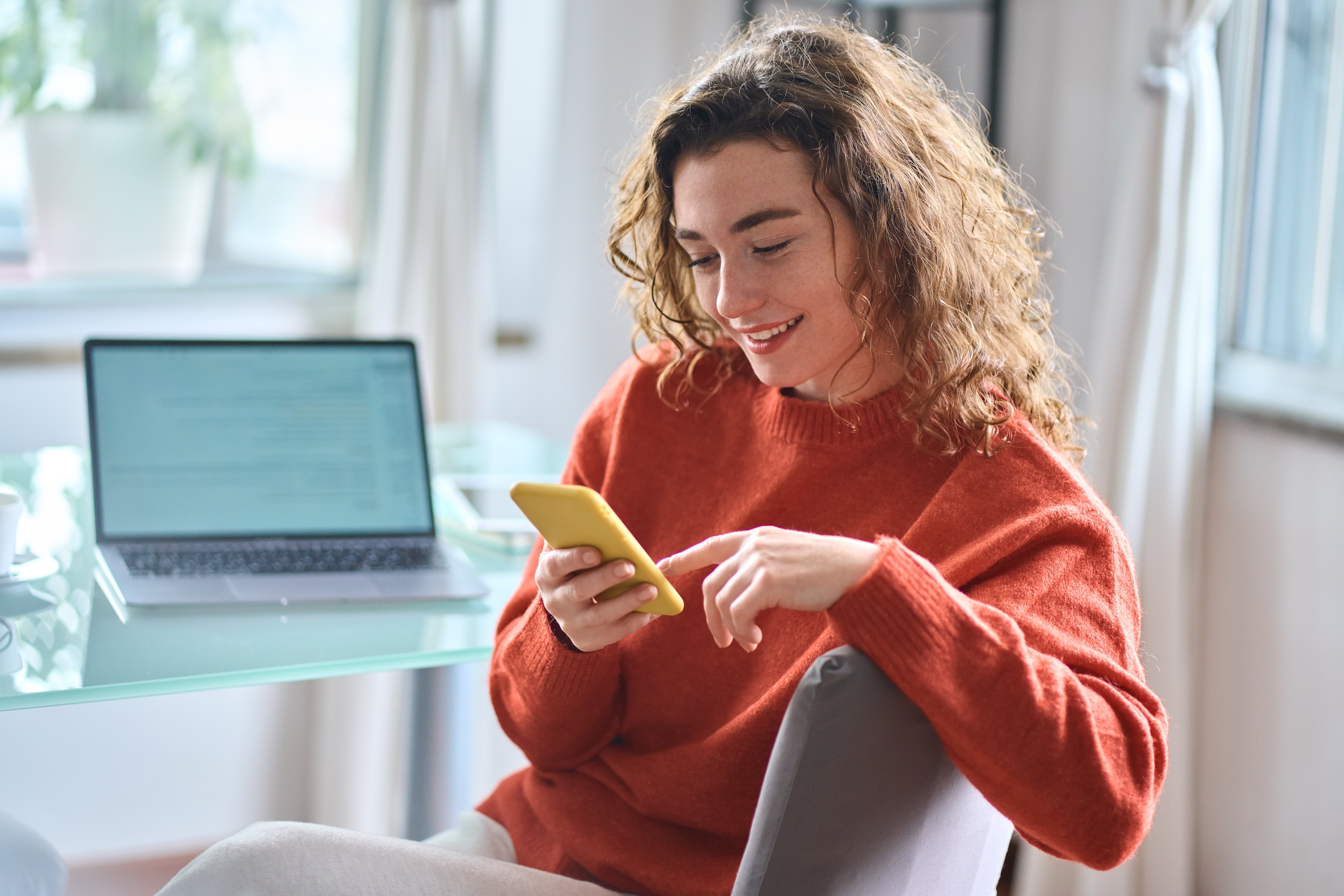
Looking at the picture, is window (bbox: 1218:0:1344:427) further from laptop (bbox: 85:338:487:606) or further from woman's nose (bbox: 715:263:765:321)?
laptop (bbox: 85:338:487:606)

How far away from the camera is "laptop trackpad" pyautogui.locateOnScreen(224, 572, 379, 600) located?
1.30m

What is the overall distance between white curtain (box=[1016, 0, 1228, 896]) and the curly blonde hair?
29.5 inches

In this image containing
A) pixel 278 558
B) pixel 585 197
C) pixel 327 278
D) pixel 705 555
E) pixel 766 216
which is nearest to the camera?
pixel 705 555

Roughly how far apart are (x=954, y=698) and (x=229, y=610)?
72 centimetres

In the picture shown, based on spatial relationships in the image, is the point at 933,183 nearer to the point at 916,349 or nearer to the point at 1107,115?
the point at 916,349

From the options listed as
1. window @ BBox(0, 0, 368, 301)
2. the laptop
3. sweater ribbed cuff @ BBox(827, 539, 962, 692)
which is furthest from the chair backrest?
window @ BBox(0, 0, 368, 301)

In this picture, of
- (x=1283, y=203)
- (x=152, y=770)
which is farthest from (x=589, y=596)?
(x=152, y=770)

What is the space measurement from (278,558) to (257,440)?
159 millimetres

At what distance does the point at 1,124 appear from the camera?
7.63 feet

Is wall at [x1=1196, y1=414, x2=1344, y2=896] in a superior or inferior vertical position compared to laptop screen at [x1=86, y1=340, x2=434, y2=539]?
inferior

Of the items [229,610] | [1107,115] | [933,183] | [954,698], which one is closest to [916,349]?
[933,183]

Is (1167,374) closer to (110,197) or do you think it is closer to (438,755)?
(438,755)

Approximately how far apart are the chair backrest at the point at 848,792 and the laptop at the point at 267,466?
0.52 metres

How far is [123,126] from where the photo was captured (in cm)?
241
